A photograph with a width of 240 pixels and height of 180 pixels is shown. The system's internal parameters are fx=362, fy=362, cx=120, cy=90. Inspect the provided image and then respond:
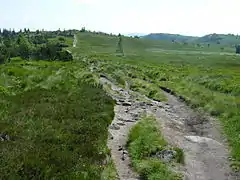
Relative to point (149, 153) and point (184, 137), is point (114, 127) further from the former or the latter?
point (149, 153)

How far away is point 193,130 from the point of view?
27422 millimetres

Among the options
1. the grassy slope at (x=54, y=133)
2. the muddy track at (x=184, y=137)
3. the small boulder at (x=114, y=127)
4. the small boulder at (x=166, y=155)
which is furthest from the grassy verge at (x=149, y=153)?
the grassy slope at (x=54, y=133)

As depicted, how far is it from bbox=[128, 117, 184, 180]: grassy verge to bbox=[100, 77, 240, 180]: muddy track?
429mm

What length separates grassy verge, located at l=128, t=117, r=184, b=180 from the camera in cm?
1638

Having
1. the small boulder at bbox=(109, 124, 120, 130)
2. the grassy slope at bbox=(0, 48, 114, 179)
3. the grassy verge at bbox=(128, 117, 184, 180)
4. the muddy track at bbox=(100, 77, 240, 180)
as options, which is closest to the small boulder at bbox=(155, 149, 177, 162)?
the grassy verge at bbox=(128, 117, 184, 180)

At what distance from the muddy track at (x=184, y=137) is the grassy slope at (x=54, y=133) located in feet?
3.45

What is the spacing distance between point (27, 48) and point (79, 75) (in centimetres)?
7221

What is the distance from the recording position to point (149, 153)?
19031 millimetres

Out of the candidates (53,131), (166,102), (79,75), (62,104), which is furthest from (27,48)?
(53,131)

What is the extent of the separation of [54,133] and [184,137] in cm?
948

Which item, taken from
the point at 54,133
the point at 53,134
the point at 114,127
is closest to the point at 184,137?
the point at 114,127

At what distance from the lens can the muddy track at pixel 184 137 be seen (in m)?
17.8

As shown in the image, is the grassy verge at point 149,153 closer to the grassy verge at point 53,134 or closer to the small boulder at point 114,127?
the small boulder at point 114,127

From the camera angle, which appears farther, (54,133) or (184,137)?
(184,137)
